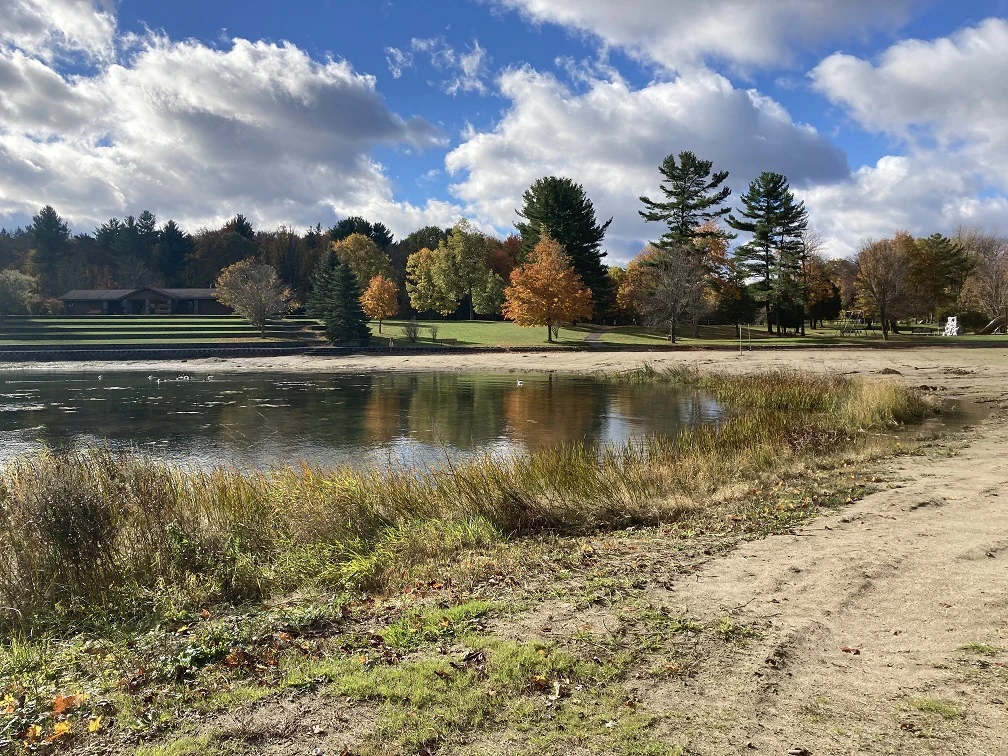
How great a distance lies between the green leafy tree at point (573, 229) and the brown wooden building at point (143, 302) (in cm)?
4636

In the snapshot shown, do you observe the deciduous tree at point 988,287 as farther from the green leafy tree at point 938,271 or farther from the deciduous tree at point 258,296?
the deciduous tree at point 258,296

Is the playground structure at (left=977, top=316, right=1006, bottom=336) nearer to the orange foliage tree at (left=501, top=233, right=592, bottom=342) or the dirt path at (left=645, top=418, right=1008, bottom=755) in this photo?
the orange foliage tree at (left=501, top=233, right=592, bottom=342)

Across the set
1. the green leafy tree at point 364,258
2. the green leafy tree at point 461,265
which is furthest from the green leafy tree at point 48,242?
the green leafy tree at point 461,265

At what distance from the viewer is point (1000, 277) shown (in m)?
65.9

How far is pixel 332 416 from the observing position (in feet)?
84.4

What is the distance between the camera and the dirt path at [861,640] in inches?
158

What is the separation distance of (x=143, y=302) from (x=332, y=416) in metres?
81.2

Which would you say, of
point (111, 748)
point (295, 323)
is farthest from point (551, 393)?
point (295, 323)

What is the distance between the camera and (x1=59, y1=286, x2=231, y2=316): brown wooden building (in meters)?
90.9

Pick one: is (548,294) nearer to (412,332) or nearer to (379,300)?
(412,332)

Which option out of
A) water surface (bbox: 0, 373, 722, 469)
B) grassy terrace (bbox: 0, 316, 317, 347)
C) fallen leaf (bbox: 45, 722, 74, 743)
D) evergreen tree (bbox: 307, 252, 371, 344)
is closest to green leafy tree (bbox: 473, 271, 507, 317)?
evergreen tree (bbox: 307, 252, 371, 344)

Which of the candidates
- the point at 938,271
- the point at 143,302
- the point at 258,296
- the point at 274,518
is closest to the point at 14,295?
the point at 143,302

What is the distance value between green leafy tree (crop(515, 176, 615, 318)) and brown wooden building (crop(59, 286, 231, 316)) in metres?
46.4

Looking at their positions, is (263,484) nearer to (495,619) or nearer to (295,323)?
(495,619)
